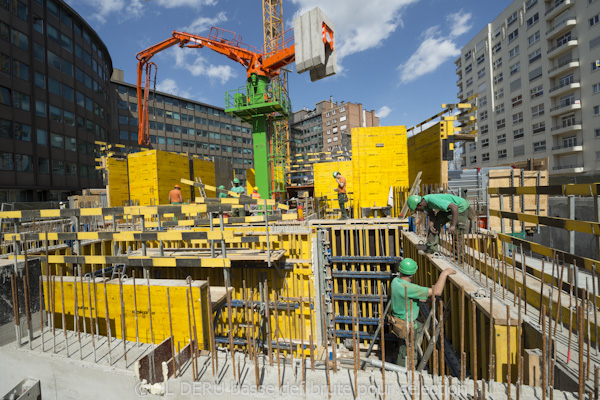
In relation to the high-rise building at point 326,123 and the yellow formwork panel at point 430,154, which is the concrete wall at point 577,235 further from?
the high-rise building at point 326,123

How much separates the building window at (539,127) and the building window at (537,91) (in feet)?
12.6

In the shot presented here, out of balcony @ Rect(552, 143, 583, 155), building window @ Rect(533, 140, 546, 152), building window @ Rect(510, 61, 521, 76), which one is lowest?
balcony @ Rect(552, 143, 583, 155)

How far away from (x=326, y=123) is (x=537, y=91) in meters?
50.9

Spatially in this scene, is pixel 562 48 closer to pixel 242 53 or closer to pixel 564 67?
pixel 564 67

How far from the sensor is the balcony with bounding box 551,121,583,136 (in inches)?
1239

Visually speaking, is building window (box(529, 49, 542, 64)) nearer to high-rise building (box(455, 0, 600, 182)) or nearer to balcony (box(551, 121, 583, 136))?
high-rise building (box(455, 0, 600, 182))

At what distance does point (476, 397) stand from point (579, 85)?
44.2 metres

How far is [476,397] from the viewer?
2.69 meters

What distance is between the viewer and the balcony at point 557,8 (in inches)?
1236

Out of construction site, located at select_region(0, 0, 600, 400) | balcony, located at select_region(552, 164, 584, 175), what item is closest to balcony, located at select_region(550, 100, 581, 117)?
balcony, located at select_region(552, 164, 584, 175)

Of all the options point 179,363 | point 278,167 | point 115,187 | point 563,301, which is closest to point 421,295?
point 563,301

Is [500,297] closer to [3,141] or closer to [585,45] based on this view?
[3,141]

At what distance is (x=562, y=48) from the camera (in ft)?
106

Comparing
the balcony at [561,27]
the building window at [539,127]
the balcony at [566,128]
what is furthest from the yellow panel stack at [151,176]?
the balcony at [561,27]
